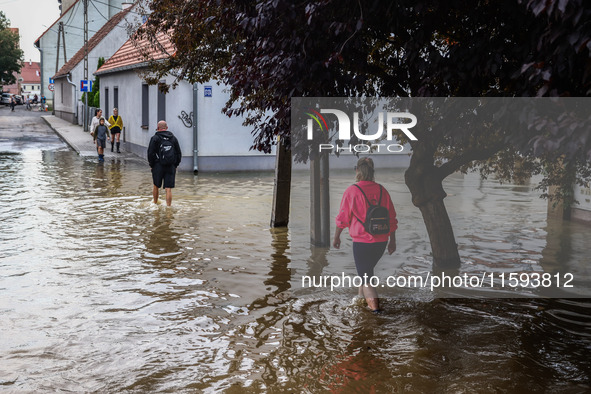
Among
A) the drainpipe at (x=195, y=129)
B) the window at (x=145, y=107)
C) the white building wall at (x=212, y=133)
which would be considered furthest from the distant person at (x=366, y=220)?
the window at (x=145, y=107)

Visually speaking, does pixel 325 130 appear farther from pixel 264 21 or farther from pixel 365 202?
pixel 264 21

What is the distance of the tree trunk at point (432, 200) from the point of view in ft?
28.2

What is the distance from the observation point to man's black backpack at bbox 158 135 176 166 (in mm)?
14484

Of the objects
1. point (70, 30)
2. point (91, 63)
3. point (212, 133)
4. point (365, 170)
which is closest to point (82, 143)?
point (212, 133)

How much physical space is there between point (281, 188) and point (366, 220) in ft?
16.9

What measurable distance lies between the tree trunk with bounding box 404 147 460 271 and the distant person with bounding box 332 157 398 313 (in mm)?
1570

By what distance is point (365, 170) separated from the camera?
7.06 metres

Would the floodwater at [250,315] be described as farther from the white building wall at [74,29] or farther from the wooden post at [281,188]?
the white building wall at [74,29]

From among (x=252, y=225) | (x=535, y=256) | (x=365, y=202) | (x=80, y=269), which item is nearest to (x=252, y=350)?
(x=365, y=202)

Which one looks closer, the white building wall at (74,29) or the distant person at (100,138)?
the distant person at (100,138)

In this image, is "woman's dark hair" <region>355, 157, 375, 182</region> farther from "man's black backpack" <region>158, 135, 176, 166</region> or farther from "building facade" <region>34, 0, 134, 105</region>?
"building facade" <region>34, 0, 134, 105</region>

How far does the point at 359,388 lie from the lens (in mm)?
5137

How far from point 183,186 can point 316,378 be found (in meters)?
13.3

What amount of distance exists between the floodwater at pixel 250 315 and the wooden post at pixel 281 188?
25 centimetres
